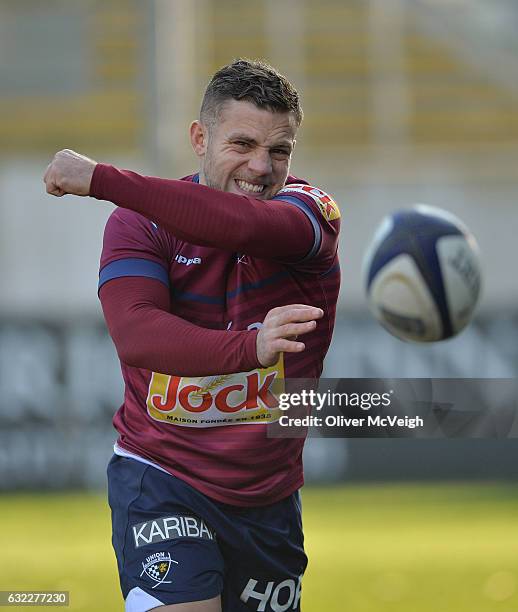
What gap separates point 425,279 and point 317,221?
64 centimetres

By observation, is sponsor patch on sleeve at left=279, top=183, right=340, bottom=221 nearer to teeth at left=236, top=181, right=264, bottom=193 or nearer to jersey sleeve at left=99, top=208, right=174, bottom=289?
teeth at left=236, top=181, right=264, bottom=193

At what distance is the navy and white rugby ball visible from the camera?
4.22m

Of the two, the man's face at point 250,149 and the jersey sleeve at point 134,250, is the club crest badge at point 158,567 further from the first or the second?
the man's face at point 250,149

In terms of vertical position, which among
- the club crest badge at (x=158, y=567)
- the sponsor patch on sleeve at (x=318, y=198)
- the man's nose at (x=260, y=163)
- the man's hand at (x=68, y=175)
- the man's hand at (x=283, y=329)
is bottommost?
the club crest badge at (x=158, y=567)

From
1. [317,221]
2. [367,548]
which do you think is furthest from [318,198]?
[367,548]

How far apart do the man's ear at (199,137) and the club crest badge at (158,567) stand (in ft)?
4.27

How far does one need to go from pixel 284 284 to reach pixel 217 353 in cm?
61

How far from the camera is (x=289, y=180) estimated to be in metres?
4.14

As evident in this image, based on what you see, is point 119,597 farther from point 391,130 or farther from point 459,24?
point 459,24

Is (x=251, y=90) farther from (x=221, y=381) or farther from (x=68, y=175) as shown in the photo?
(x=221, y=381)

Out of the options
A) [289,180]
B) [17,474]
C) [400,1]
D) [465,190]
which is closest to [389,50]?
[400,1]

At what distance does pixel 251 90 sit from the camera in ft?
12.6

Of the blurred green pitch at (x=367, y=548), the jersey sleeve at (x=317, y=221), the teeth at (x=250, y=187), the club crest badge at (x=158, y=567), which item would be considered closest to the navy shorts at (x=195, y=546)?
the club crest badge at (x=158, y=567)

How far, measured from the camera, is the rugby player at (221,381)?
369 centimetres
